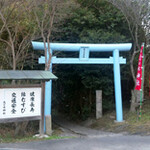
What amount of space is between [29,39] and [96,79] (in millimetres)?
4395

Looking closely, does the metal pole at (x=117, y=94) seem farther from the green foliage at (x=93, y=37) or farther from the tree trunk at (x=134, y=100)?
the green foliage at (x=93, y=37)

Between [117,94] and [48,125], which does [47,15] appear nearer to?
[117,94]

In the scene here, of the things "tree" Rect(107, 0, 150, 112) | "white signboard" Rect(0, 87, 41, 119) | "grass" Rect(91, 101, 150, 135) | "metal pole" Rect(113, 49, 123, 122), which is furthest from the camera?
"tree" Rect(107, 0, 150, 112)

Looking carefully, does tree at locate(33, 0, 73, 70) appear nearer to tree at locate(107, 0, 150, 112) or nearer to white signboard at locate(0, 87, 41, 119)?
white signboard at locate(0, 87, 41, 119)

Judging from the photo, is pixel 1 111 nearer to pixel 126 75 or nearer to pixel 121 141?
A: pixel 121 141

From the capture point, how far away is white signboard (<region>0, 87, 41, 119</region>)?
714cm

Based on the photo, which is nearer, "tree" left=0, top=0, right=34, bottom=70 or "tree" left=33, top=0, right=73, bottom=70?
"tree" left=33, top=0, right=73, bottom=70

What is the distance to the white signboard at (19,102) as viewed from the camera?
7.14m

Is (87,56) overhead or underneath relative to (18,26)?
underneath

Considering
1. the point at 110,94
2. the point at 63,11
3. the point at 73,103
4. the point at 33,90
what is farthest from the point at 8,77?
the point at 73,103

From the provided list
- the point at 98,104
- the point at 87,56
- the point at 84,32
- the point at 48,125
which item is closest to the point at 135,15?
the point at 84,32

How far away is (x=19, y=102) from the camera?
289 inches

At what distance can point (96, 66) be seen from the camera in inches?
486

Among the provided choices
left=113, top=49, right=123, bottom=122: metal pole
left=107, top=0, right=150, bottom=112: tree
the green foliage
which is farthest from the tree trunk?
left=113, top=49, right=123, bottom=122: metal pole
